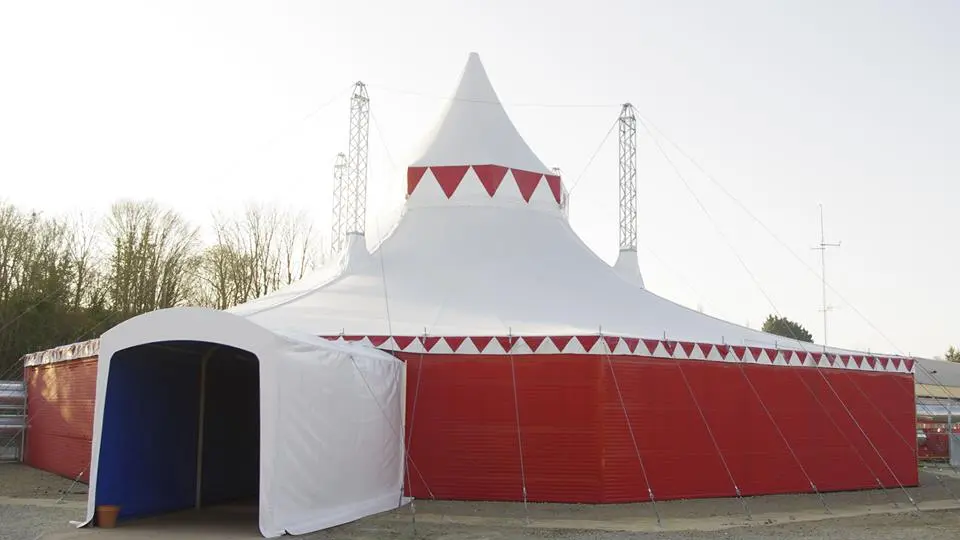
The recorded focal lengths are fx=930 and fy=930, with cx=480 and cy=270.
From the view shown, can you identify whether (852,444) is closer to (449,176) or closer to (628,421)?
(628,421)

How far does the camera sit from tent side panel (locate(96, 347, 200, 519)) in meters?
9.10

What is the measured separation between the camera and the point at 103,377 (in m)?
8.85

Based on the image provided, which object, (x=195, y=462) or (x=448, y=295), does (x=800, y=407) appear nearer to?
(x=448, y=295)

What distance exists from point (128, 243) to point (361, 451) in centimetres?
2130

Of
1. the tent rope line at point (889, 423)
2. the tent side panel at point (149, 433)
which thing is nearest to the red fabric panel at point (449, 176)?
the tent side panel at point (149, 433)

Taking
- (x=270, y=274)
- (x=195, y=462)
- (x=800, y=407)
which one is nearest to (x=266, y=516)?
(x=195, y=462)

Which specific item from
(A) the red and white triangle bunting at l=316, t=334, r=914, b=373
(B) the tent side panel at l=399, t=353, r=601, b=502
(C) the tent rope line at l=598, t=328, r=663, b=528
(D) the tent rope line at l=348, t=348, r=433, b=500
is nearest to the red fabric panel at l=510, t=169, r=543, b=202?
(A) the red and white triangle bunting at l=316, t=334, r=914, b=373

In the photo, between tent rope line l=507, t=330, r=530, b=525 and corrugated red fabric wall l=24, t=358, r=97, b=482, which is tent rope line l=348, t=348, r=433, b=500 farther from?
corrugated red fabric wall l=24, t=358, r=97, b=482

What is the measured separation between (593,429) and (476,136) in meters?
5.89

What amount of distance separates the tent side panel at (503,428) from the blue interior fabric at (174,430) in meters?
2.32

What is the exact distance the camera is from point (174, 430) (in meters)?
10.5

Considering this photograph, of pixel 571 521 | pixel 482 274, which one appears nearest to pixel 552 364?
pixel 571 521

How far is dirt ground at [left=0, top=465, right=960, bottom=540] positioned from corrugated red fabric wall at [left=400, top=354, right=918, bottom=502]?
0.87 feet

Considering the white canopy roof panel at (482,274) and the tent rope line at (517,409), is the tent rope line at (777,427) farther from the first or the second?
the tent rope line at (517,409)
